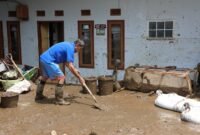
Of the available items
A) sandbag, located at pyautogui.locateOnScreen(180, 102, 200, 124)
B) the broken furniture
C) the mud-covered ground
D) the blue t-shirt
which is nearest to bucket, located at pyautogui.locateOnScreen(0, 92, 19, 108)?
the mud-covered ground

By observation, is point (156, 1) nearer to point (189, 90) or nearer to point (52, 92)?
point (189, 90)

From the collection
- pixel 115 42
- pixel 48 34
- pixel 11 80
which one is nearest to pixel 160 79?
pixel 115 42

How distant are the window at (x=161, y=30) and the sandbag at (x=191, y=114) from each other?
129 inches

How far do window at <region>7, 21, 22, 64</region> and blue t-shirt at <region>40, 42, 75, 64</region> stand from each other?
13.8 feet

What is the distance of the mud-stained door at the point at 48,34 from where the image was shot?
1179cm

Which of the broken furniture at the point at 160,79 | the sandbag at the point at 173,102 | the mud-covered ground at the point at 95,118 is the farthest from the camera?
the broken furniture at the point at 160,79

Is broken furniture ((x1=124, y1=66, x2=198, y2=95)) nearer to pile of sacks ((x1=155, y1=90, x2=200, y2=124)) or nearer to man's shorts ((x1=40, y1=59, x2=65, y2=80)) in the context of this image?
pile of sacks ((x1=155, y1=90, x2=200, y2=124))

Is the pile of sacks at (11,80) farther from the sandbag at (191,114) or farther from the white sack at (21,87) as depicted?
the sandbag at (191,114)

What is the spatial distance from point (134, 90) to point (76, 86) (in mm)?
2121

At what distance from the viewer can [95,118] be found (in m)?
7.34

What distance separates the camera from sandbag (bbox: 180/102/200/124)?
6812 millimetres

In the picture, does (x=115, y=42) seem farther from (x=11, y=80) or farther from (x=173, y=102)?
(x=173, y=102)

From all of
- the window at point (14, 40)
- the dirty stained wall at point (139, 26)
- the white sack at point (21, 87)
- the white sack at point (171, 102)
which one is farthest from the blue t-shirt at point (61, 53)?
the window at point (14, 40)

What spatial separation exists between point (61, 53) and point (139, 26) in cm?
298
